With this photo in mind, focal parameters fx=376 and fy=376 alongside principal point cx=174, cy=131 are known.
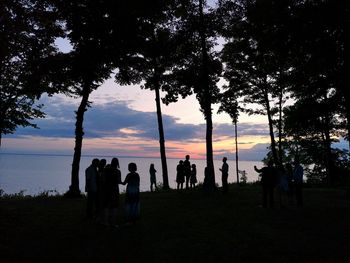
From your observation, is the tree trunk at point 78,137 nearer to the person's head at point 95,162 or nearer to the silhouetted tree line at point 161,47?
the silhouetted tree line at point 161,47

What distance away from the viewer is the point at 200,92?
2723 cm

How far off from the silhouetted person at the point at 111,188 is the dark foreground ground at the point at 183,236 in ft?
2.25

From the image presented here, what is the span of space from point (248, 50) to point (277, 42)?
14.2m

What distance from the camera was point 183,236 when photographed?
10.9 metres

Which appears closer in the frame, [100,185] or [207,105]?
[100,185]

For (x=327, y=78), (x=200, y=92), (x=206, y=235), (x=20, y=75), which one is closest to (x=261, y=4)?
(x=327, y=78)

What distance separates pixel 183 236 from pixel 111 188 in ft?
9.60

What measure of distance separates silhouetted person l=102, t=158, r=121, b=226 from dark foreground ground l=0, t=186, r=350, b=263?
686 mm

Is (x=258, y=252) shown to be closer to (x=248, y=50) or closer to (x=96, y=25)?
(x=96, y=25)

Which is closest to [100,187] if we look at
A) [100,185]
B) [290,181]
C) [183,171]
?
[100,185]

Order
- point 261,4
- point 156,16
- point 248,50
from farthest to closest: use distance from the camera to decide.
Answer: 1. point 248,50
2. point 156,16
3. point 261,4

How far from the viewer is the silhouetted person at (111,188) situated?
12234 mm

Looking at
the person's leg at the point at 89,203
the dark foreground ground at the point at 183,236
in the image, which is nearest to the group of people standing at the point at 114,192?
the dark foreground ground at the point at 183,236

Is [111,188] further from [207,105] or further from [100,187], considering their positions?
[207,105]
